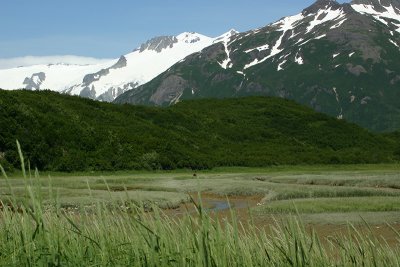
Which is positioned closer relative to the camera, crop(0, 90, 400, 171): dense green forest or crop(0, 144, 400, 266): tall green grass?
crop(0, 144, 400, 266): tall green grass

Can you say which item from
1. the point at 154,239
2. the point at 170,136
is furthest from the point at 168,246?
the point at 170,136

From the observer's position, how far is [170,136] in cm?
9388

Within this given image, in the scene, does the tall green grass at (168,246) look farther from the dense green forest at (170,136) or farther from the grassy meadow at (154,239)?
the dense green forest at (170,136)

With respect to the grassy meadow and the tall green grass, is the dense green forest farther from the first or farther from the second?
the tall green grass

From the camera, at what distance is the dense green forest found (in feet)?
232

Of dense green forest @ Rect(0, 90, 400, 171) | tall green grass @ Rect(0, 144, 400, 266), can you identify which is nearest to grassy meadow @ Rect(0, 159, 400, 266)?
tall green grass @ Rect(0, 144, 400, 266)

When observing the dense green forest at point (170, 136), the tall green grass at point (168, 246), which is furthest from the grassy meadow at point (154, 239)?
the dense green forest at point (170, 136)

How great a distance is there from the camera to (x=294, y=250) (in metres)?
6.50

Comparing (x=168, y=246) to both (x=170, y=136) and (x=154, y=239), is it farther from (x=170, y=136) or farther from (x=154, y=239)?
(x=170, y=136)

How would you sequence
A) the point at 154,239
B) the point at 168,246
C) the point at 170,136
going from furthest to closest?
1. the point at 170,136
2. the point at 168,246
3. the point at 154,239

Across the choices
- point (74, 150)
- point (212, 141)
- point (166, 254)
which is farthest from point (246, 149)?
point (166, 254)

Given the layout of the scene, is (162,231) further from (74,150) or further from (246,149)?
(246,149)

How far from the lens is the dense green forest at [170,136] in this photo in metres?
70.8

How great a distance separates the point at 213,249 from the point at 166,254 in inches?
34.6
